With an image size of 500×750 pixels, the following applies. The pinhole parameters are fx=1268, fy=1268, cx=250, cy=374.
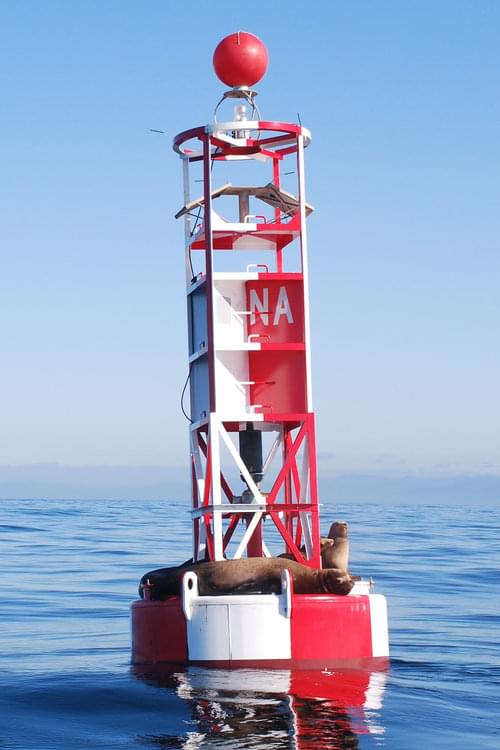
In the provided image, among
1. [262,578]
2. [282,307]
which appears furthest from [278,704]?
[282,307]

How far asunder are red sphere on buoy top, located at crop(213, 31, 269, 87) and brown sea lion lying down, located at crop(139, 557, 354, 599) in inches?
328

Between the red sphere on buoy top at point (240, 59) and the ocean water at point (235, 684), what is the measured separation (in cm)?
1006

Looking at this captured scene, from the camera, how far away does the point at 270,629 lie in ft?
61.2

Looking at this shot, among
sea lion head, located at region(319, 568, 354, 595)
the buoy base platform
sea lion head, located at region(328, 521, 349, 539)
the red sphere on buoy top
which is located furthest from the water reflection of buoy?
the red sphere on buoy top

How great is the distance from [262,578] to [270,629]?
1072mm

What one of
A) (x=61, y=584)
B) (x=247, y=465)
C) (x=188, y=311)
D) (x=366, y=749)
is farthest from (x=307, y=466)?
(x=61, y=584)

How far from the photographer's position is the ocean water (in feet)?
51.7

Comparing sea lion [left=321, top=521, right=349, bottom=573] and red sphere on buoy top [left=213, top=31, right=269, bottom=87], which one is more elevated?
red sphere on buoy top [left=213, top=31, right=269, bottom=87]

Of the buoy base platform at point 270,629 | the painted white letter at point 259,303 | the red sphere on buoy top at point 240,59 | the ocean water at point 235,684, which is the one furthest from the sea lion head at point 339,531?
the red sphere on buoy top at point 240,59

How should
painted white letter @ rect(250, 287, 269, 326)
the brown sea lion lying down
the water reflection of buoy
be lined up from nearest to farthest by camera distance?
1. the water reflection of buoy
2. the brown sea lion lying down
3. painted white letter @ rect(250, 287, 269, 326)

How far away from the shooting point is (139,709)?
683 inches

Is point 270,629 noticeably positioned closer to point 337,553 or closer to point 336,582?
point 336,582

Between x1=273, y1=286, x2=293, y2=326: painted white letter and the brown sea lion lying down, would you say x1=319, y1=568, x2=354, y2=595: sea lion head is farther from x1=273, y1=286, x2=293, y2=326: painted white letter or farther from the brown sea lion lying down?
x1=273, y1=286, x2=293, y2=326: painted white letter

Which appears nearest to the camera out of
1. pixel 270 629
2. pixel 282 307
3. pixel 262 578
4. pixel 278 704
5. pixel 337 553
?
pixel 278 704
